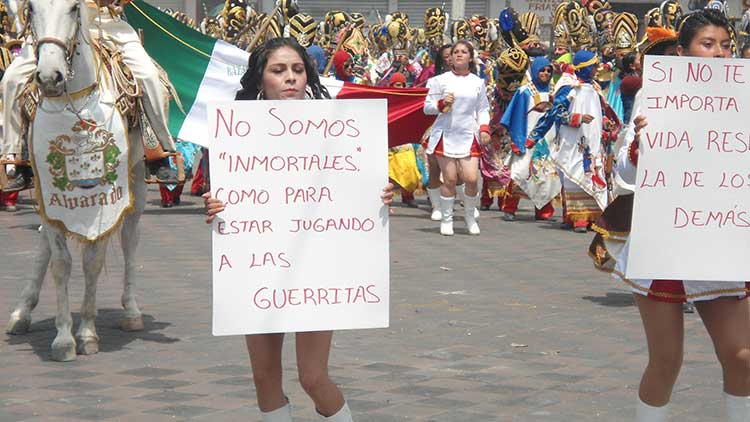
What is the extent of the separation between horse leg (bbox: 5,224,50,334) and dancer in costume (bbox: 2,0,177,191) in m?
0.43

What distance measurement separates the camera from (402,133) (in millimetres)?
15703

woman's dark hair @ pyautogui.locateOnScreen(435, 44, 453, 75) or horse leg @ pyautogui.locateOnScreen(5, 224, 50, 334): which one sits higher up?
woman's dark hair @ pyautogui.locateOnScreen(435, 44, 453, 75)

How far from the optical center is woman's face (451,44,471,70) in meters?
14.3

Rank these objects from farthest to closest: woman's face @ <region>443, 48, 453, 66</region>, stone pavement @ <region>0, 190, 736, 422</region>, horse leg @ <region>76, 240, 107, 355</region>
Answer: woman's face @ <region>443, 48, 453, 66</region> → horse leg @ <region>76, 240, 107, 355</region> → stone pavement @ <region>0, 190, 736, 422</region>

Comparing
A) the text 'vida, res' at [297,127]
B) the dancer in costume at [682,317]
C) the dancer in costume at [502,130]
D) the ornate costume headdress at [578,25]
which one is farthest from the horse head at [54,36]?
the ornate costume headdress at [578,25]

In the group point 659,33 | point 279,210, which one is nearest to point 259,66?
point 279,210

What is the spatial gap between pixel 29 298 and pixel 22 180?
29.9 inches

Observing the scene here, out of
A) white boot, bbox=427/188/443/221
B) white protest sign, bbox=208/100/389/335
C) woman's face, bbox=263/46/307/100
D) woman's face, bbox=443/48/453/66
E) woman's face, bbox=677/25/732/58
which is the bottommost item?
white boot, bbox=427/188/443/221

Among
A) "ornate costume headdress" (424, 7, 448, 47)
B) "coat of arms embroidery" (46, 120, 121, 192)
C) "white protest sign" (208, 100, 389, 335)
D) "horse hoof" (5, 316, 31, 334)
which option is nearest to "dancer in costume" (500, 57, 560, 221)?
"horse hoof" (5, 316, 31, 334)

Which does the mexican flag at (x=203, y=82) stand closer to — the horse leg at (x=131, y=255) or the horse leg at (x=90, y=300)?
the horse leg at (x=131, y=255)

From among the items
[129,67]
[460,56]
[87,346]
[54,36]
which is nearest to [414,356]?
[87,346]

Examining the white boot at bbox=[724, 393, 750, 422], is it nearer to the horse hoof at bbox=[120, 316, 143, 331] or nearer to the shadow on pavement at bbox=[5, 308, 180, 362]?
the shadow on pavement at bbox=[5, 308, 180, 362]

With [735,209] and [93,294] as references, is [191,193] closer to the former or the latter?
[93,294]

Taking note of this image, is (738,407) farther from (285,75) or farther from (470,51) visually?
(470,51)
